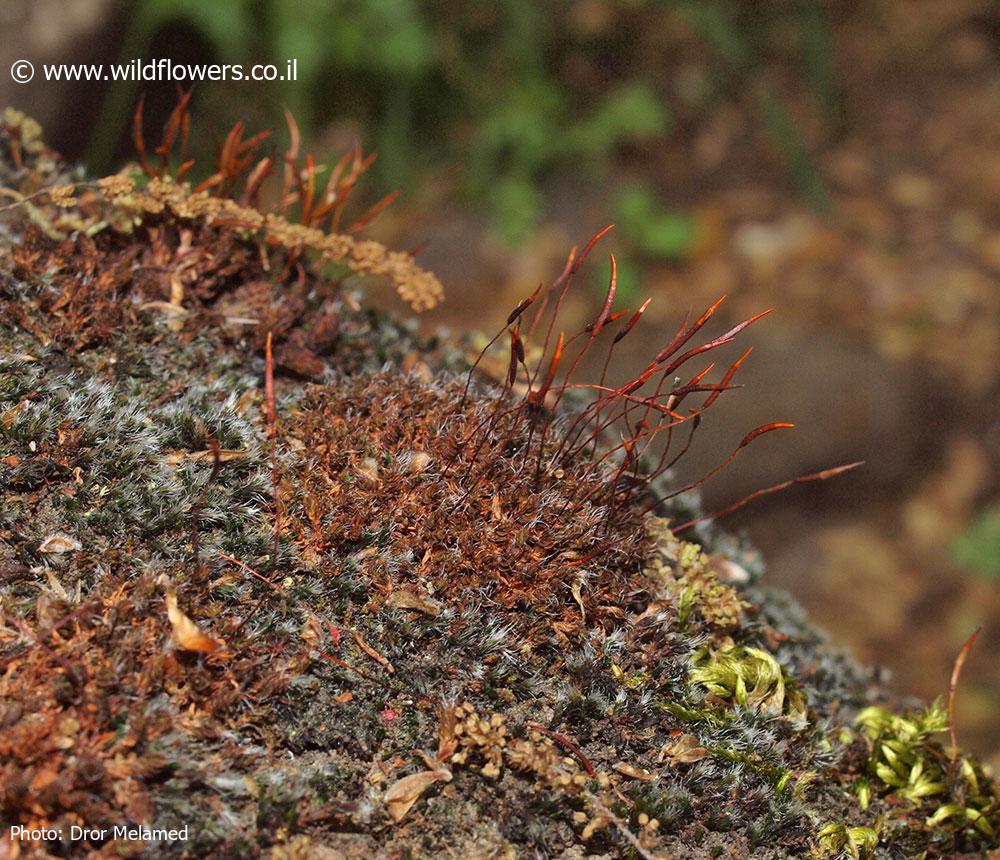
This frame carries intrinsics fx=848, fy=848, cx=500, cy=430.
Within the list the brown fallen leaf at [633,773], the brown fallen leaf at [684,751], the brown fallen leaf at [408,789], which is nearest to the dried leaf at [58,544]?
the brown fallen leaf at [408,789]

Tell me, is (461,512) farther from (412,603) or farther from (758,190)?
(758,190)

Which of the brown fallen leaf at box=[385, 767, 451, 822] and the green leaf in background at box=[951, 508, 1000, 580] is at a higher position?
the green leaf in background at box=[951, 508, 1000, 580]

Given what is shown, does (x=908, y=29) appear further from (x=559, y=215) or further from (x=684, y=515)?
(x=684, y=515)

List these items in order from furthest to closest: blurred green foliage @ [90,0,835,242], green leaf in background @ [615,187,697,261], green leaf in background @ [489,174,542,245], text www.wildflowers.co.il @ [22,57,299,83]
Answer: green leaf in background @ [489,174,542,245], green leaf in background @ [615,187,697,261], blurred green foliage @ [90,0,835,242], text www.wildflowers.co.il @ [22,57,299,83]

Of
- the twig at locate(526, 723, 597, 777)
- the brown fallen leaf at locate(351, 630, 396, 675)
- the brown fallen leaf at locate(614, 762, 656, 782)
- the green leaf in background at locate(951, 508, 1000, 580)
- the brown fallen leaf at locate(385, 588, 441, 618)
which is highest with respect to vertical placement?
the green leaf in background at locate(951, 508, 1000, 580)

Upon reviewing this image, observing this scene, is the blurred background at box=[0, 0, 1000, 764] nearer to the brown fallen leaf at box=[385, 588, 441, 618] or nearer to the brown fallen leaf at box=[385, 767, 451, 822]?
the brown fallen leaf at box=[385, 588, 441, 618]

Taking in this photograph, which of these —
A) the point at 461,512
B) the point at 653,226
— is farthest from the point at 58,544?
the point at 653,226

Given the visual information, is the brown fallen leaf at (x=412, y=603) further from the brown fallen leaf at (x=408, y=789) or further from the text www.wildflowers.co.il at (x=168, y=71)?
the text www.wildflowers.co.il at (x=168, y=71)

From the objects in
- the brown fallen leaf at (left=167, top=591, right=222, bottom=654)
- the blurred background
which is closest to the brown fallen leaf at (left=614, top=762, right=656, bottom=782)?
the brown fallen leaf at (left=167, top=591, right=222, bottom=654)
